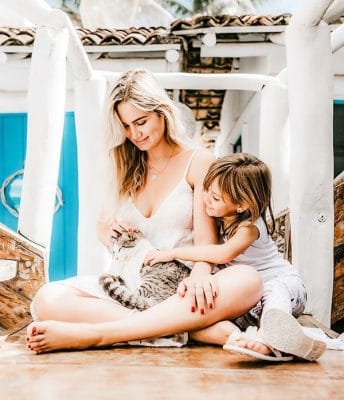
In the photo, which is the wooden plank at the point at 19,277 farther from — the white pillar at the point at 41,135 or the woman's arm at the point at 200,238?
the woman's arm at the point at 200,238

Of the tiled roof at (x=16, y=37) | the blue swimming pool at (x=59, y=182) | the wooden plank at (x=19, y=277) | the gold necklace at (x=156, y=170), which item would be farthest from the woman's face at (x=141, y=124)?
the blue swimming pool at (x=59, y=182)

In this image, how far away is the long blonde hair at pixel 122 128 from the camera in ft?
8.27

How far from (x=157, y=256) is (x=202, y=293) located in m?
0.38

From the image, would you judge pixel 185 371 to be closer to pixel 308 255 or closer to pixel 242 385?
pixel 242 385

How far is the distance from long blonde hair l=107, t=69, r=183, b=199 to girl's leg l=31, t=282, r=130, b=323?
56 cm

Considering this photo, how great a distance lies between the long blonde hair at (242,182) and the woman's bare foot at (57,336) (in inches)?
29.0

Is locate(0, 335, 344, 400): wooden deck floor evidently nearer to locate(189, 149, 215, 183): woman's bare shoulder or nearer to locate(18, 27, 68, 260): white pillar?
locate(189, 149, 215, 183): woman's bare shoulder

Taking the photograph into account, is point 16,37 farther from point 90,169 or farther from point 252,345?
point 252,345

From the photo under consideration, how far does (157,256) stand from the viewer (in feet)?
7.92

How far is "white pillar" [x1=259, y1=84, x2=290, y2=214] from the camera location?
394cm

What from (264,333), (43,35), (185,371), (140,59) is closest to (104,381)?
(185,371)

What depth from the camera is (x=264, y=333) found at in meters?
1.86

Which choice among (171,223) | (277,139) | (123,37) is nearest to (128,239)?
(171,223)

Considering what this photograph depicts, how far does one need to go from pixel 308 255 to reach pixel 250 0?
47.3 feet
